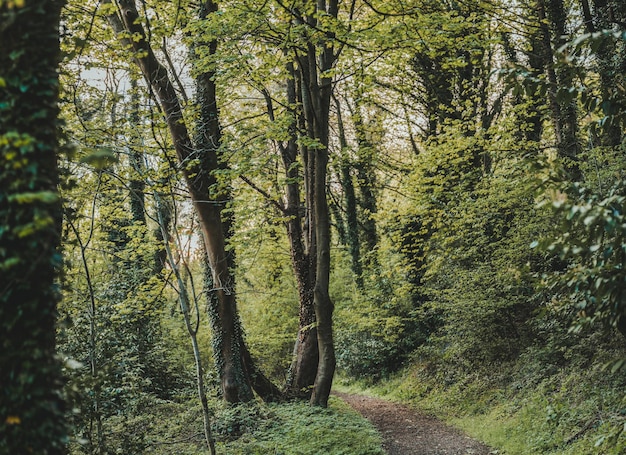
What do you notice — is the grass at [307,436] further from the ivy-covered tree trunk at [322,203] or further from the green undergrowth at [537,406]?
the green undergrowth at [537,406]

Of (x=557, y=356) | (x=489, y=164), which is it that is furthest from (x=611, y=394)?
(x=489, y=164)

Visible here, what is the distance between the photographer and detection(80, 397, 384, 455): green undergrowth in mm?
7641

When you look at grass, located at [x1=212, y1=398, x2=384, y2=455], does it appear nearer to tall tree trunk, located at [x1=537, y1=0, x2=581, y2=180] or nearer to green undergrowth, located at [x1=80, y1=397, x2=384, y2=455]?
green undergrowth, located at [x1=80, y1=397, x2=384, y2=455]

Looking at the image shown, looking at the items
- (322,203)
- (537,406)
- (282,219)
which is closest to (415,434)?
(537,406)

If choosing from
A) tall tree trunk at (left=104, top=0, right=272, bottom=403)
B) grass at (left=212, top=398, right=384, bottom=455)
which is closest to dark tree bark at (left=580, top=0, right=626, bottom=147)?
grass at (left=212, top=398, right=384, bottom=455)

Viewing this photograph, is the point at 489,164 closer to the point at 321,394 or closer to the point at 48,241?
the point at 321,394

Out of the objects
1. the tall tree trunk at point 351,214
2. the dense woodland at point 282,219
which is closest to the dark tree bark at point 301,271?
the dense woodland at point 282,219

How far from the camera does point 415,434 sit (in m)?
10.2

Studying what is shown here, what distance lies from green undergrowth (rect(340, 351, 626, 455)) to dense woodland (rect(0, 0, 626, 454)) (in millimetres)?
50

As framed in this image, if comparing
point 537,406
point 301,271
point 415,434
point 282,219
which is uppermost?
point 282,219

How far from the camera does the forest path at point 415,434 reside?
880 centimetres

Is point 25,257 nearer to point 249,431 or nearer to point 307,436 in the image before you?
point 307,436

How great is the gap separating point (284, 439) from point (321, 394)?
7.33 ft

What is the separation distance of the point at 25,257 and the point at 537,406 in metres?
8.80
